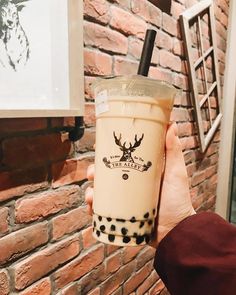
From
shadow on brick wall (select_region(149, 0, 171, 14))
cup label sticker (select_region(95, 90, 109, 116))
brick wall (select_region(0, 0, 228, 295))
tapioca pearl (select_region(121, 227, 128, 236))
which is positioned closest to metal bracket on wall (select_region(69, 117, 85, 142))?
brick wall (select_region(0, 0, 228, 295))

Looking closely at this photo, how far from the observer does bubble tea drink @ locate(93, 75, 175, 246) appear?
1.96ft

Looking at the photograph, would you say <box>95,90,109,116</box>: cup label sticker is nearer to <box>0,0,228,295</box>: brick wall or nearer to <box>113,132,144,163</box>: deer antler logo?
<box>113,132,144,163</box>: deer antler logo

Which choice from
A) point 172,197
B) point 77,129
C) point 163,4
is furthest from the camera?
point 163,4

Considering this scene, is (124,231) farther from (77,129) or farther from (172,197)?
(77,129)

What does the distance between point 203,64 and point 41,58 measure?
1.35 meters

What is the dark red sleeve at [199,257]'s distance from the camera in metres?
0.67

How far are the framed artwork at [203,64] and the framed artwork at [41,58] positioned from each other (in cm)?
87

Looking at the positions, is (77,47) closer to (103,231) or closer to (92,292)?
(103,231)

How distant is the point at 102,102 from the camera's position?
24.7 inches

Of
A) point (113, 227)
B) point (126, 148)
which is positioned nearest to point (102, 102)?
point (126, 148)

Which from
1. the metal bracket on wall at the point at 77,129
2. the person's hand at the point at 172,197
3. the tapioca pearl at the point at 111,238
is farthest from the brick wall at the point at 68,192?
the tapioca pearl at the point at 111,238

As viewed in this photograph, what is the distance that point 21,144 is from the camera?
→ 0.78 meters

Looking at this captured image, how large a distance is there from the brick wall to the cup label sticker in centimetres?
22

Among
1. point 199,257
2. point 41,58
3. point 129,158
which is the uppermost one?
point 41,58
